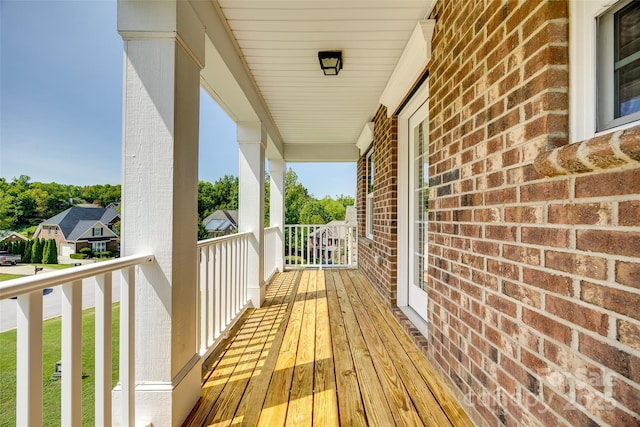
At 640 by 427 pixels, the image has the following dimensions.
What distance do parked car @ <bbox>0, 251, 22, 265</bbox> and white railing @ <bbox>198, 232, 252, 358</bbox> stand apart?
1124 mm

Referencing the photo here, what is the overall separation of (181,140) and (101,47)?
0.74m

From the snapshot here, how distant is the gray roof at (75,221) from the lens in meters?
1.00

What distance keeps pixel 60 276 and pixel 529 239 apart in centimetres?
166

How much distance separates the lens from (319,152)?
218 inches

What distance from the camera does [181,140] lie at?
1.48 metres

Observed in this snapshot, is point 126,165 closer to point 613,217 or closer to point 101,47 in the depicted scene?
point 101,47

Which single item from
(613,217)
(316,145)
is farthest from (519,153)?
(316,145)

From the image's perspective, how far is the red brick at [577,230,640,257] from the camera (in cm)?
73

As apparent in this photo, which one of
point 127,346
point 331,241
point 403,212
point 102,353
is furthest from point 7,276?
point 331,241

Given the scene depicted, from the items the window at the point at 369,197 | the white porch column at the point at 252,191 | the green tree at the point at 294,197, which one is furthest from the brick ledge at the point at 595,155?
the green tree at the point at 294,197

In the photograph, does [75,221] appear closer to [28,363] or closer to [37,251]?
[37,251]

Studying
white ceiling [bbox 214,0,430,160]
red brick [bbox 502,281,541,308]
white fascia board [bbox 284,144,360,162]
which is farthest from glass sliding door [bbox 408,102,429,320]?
white fascia board [bbox 284,144,360,162]

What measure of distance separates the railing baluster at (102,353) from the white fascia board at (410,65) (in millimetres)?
2366

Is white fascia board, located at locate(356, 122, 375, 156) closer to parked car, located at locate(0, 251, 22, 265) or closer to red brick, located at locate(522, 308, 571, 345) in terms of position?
red brick, located at locate(522, 308, 571, 345)
